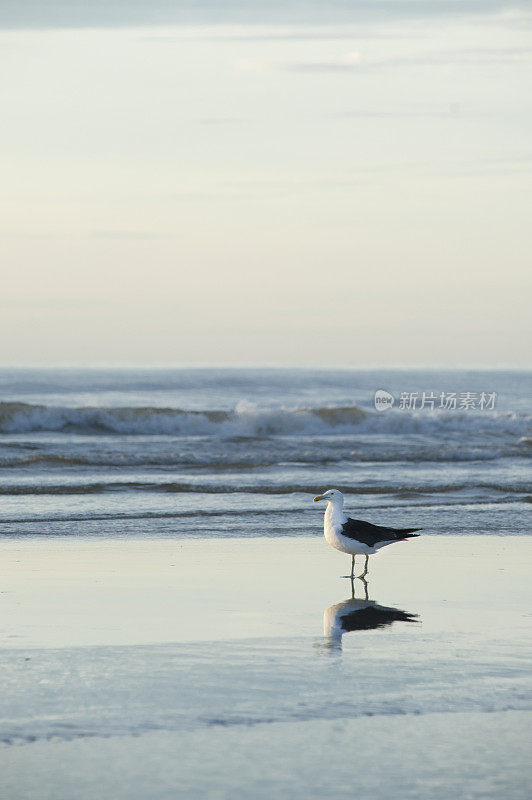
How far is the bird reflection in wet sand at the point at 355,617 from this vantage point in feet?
24.2

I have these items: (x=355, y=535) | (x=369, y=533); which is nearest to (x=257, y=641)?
(x=355, y=535)

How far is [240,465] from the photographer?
2170cm

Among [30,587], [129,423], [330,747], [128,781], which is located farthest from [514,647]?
[129,423]

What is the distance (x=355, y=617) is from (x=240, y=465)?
13.8m

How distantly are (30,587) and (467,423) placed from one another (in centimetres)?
2964

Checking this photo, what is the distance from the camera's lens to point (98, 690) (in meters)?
5.83

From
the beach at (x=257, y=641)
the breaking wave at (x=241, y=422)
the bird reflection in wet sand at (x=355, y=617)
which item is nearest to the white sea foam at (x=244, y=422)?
the breaking wave at (x=241, y=422)

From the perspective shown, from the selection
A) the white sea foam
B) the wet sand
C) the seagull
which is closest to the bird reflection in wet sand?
the wet sand

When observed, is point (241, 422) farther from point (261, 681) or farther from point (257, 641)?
point (261, 681)

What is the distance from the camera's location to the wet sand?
14.9 ft

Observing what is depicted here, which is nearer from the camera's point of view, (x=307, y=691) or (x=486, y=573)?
(x=307, y=691)

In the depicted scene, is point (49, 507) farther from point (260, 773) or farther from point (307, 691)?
point (260, 773)

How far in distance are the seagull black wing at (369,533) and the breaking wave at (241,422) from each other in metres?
23.8

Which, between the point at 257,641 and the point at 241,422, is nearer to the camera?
the point at 257,641
